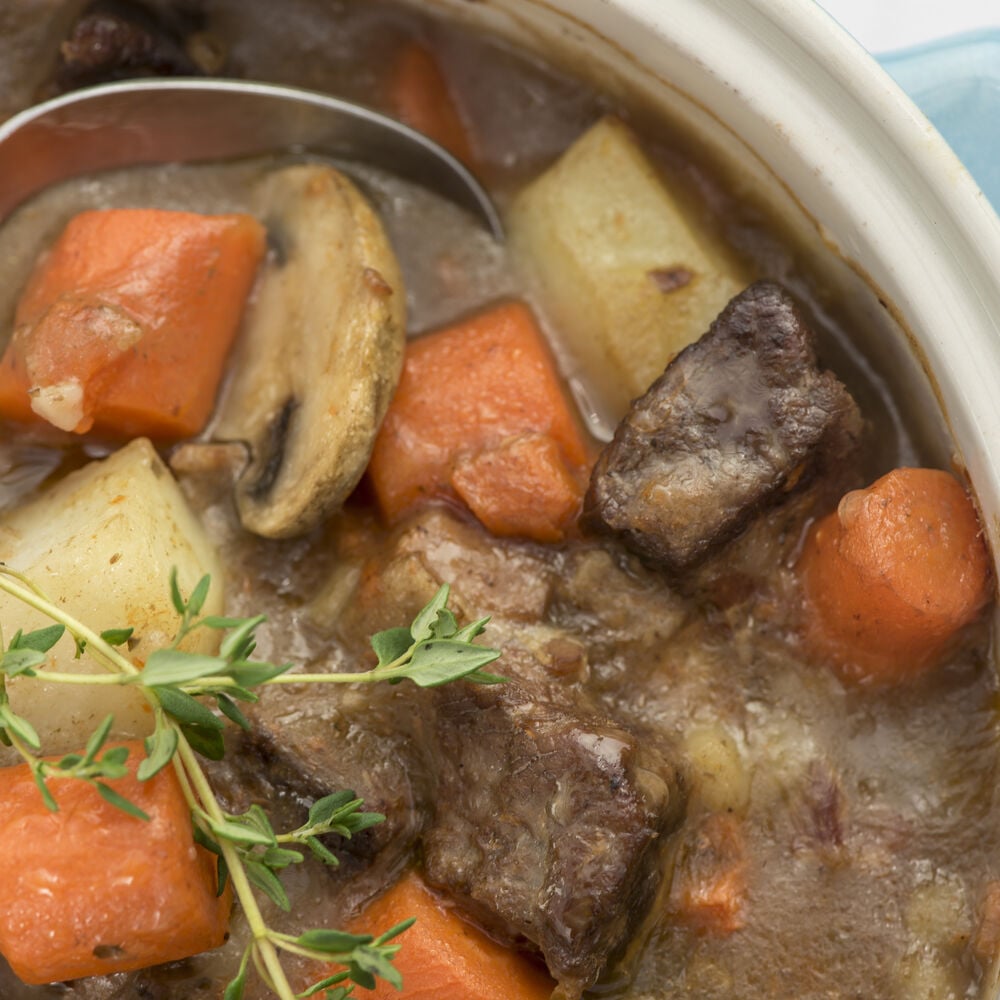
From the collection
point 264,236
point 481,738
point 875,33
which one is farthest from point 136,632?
point 875,33

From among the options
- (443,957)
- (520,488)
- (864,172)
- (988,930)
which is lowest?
(443,957)

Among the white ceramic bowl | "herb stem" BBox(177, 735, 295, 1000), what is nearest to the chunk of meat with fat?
"herb stem" BBox(177, 735, 295, 1000)

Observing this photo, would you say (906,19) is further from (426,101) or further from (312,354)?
(312,354)

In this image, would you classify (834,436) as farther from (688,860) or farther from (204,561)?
(204,561)

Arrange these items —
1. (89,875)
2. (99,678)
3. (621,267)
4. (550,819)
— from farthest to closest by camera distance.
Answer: (621,267) < (550,819) < (89,875) < (99,678)

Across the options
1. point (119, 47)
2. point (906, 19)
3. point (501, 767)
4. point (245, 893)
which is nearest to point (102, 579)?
point (245, 893)

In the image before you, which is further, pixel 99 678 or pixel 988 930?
pixel 988 930

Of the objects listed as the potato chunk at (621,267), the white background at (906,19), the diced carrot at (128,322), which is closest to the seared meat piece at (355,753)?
the diced carrot at (128,322)
